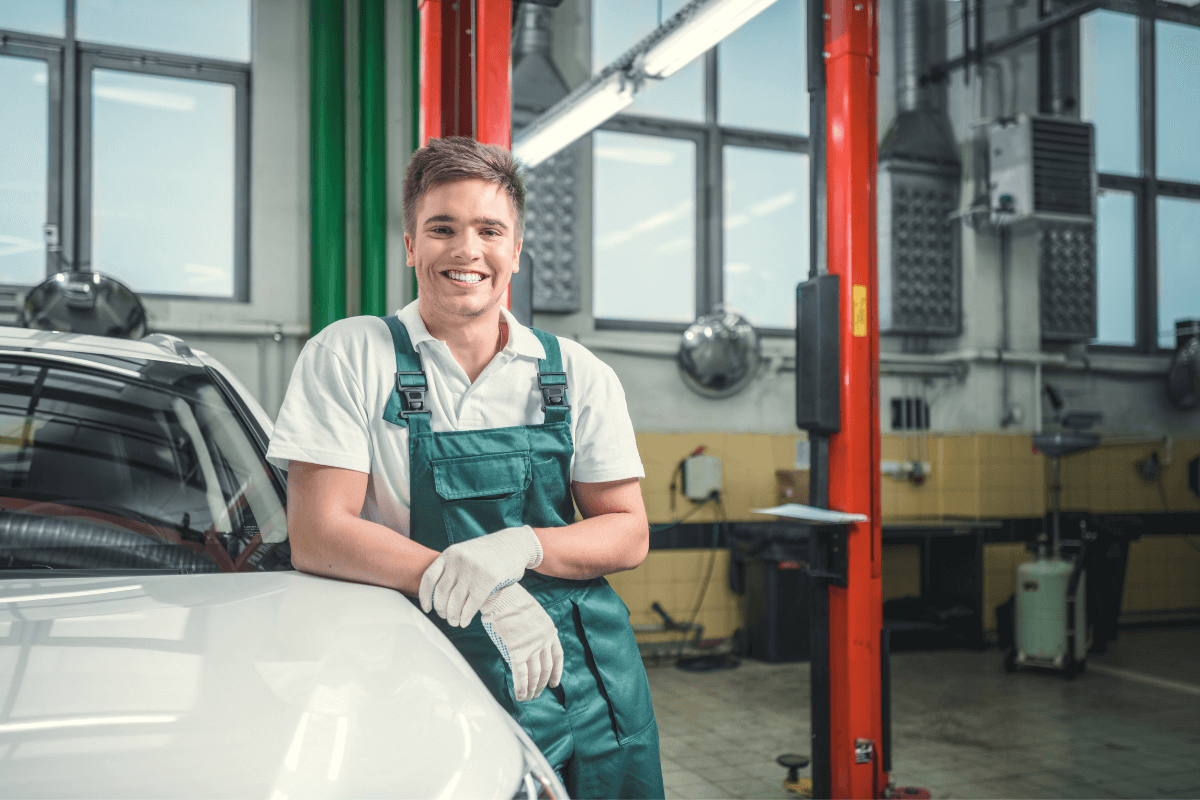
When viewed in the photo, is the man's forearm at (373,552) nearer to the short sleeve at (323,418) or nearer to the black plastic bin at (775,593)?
the short sleeve at (323,418)

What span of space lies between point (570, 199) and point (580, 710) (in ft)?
15.8

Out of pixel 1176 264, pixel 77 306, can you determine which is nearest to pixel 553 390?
pixel 77 306

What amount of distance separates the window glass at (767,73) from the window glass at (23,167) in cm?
437

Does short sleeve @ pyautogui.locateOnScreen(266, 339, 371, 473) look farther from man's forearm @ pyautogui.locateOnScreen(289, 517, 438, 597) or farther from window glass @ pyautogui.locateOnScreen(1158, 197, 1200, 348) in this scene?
window glass @ pyautogui.locateOnScreen(1158, 197, 1200, 348)

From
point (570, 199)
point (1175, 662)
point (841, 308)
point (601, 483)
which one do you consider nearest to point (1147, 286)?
point (1175, 662)

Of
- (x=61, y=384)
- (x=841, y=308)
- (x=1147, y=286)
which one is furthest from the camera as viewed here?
(x=1147, y=286)

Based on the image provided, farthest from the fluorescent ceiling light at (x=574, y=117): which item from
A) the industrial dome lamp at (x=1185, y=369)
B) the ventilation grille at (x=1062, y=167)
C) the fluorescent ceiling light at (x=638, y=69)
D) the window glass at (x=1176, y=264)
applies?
the window glass at (x=1176, y=264)

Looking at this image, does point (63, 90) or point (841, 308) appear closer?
point (841, 308)

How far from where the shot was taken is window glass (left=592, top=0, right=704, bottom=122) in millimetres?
6125

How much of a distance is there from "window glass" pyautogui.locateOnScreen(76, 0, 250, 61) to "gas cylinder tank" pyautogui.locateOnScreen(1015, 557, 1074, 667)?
19.1 feet

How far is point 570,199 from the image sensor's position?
5824 mm

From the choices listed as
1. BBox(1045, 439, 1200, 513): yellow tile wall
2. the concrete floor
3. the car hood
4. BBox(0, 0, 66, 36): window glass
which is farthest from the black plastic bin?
BBox(0, 0, 66, 36): window glass

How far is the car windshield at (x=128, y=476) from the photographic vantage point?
1.53m

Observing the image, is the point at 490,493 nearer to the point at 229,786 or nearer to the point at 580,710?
the point at 580,710
